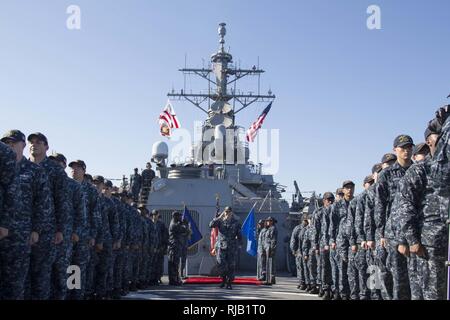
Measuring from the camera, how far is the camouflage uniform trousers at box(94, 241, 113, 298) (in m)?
9.05

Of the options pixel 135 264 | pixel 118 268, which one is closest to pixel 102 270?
pixel 118 268

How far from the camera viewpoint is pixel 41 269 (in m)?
5.95

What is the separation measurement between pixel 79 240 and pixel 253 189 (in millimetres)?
18725

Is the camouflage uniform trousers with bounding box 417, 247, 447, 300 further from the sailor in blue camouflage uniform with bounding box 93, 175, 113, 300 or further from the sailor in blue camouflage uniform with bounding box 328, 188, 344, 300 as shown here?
the sailor in blue camouflage uniform with bounding box 93, 175, 113, 300

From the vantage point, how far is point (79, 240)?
7.37 meters

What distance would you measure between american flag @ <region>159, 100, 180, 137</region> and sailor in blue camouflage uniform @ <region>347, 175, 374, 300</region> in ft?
53.9

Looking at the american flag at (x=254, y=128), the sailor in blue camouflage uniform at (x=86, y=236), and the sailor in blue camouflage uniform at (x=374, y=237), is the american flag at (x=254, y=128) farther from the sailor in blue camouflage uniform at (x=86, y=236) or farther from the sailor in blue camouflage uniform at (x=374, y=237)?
the sailor in blue camouflage uniform at (x=374, y=237)

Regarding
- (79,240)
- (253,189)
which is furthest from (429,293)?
(253,189)

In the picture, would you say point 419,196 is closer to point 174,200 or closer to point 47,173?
point 47,173

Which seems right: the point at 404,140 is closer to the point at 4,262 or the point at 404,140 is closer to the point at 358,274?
the point at 358,274

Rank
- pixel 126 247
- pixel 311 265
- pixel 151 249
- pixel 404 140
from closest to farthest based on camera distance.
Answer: pixel 404 140, pixel 126 247, pixel 311 265, pixel 151 249

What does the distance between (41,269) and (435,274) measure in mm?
3726

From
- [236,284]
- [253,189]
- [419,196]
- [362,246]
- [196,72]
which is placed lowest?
[236,284]

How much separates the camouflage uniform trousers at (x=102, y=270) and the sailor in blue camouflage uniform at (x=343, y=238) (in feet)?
11.7
